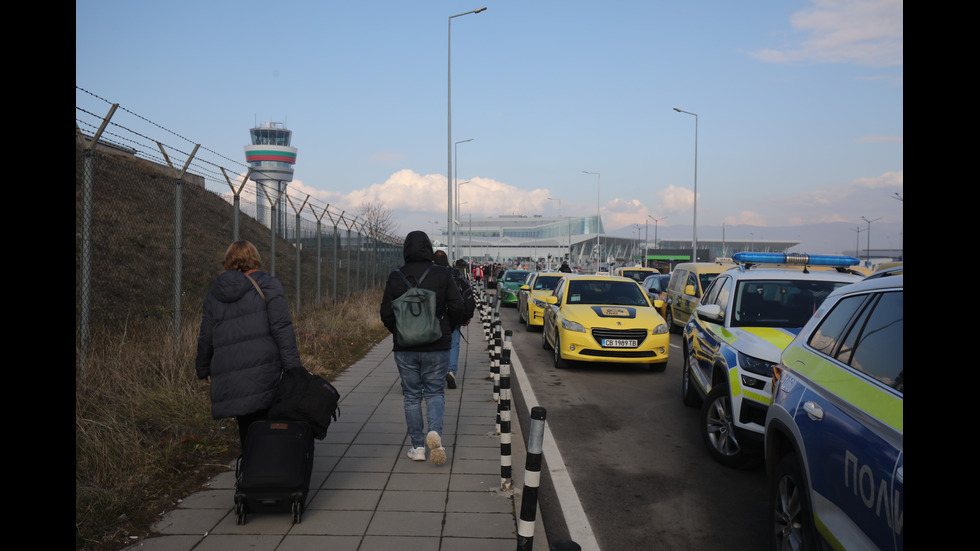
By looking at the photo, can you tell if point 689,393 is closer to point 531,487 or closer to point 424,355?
point 424,355

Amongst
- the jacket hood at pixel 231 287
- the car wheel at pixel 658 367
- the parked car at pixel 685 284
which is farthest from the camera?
the parked car at pixel 685 284

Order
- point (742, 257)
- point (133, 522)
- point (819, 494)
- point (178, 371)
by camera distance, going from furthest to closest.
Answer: point (742, 257), point (178, 371), point (133, 522), point (819, 494)

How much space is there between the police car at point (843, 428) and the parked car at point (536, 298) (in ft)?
43.9

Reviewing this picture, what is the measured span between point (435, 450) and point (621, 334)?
6.34m

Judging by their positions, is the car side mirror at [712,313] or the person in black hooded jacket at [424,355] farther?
the car side mirror at [712,313]

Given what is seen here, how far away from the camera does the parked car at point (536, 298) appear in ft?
61.8

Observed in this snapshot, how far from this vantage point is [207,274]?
18.5m

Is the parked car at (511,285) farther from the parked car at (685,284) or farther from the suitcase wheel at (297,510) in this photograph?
the suitcase wheel at (297,510)

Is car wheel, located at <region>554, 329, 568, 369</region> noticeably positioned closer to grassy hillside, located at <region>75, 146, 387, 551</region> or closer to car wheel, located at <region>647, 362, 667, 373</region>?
car wheel, located at <region>647, 362, 667, 373</region>

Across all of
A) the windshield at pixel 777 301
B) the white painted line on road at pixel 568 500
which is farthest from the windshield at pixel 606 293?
the white painted line on road at pixel 568 500
